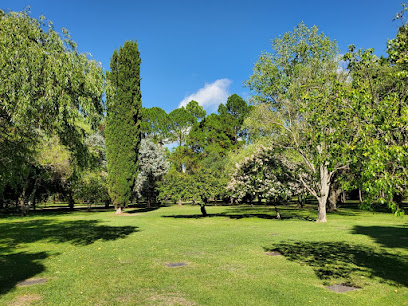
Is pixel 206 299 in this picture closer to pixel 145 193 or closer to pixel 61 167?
pixel 61 167

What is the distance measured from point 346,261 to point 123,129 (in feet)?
88.5

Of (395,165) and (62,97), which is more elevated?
(62,97)

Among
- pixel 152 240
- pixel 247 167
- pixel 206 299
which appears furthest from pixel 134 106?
pixel 206 299


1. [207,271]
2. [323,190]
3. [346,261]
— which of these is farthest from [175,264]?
[323,190]

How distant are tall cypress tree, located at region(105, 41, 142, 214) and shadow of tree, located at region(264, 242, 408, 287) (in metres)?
22.7

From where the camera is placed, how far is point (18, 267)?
8289 millimetres

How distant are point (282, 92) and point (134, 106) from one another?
55.0 feet

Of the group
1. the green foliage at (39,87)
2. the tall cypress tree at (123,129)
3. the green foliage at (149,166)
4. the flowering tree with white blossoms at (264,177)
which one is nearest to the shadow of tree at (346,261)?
the green foliage at (39,87)

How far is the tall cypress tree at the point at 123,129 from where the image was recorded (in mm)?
31031

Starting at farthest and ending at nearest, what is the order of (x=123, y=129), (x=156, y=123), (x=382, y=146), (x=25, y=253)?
(x=156, y=123)
(x=123, y=129)
(x=25, y=253)
(x=382, y=146)

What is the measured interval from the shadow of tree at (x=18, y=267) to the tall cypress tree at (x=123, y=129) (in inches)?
820

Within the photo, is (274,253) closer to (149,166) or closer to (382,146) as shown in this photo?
(382,146)

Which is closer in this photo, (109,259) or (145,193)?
(109,259)

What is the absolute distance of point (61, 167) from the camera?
28.2m
